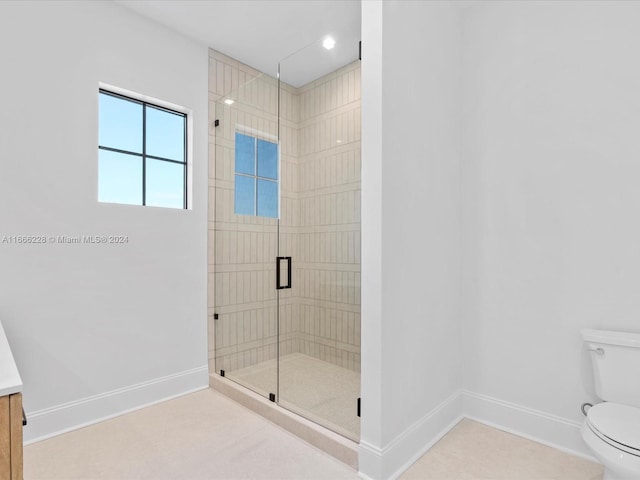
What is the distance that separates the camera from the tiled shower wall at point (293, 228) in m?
2.33

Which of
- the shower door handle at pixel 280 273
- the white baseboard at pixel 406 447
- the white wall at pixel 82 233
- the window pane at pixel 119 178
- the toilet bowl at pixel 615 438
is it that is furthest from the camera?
the shower door handle at pixel 280 273

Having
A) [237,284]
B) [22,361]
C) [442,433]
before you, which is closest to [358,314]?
[442,433]

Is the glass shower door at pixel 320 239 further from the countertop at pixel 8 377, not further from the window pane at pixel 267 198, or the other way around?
the countertop at pixel 8 377

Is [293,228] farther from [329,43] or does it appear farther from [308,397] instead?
[329,43]

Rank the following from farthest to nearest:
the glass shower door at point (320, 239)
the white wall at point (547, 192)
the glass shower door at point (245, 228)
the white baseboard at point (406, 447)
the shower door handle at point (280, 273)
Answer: the glass shower door at point (245, 228)
the shower door handle at point (280, 273)
the glass shower door at point (320, 239)
the white wall at point (547, 192)
the white baseboard at point (406, 447)

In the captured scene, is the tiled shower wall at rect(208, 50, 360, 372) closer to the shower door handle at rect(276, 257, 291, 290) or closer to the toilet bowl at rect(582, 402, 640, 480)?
the shower door handle at rect(276, 257, 291, 290)

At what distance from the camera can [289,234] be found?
2674 mm

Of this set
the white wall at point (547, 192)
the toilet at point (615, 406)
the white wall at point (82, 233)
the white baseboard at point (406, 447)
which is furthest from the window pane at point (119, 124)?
the toilet at point (615, 406)

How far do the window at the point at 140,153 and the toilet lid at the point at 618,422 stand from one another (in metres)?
2.92

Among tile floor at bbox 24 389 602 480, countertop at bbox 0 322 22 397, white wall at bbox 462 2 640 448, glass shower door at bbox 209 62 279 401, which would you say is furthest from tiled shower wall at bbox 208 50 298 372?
countertop at bbox 0 322 22 397

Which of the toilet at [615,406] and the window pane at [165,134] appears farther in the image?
the window pane at [165,134]

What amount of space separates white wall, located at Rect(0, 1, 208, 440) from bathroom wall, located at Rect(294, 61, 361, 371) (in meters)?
0.96

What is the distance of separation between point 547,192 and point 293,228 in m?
1.67

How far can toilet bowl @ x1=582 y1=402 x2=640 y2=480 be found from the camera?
4.57 feet
